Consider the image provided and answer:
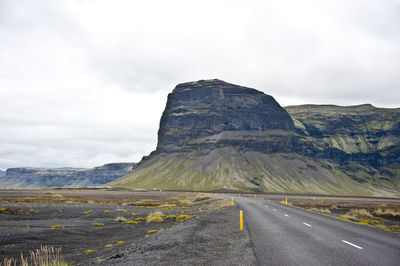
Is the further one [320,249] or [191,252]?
[191,252]

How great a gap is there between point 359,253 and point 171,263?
21.6 ft

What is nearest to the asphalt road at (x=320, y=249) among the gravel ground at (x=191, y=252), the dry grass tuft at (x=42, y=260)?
the gravel ground at (x=191, y=252)

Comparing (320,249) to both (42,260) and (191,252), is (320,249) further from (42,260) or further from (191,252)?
(42,260)

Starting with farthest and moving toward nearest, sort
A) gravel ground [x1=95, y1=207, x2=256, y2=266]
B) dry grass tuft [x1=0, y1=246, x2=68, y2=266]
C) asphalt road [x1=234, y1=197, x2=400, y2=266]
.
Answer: gravel ground [x1=95, y1=207, x2=256, y2=266] < dry grass tuft [x1=0, y1=246, x2=68, y2=266] < asphalt road [x1=234, y1=197, x2=400, y2=266]

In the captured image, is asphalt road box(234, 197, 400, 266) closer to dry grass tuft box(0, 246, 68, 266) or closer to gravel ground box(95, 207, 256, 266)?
gravel ground box(95, 207, 256, 266)

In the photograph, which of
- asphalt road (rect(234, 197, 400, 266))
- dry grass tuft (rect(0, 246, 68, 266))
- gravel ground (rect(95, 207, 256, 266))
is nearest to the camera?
asphalt road (rect(234, 197, 400, 266))

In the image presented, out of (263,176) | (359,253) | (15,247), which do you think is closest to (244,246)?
(359,253)

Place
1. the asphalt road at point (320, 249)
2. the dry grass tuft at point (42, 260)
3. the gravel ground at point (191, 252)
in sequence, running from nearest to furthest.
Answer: the asphalt road at point (320, 249) → the dry grass tuft at point (42, 260) → the gravel ground at point (191, 252)

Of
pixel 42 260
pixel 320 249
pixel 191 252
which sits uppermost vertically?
pixel 320 249

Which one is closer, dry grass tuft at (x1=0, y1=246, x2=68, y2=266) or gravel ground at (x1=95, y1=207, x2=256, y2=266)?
dry grass tuft at (x1=0, y1=246, x2=68, y2=266)

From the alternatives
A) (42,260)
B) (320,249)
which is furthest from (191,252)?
(42,260)

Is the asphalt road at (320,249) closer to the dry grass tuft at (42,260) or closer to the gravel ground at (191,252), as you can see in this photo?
the gravel ground at (191,252)

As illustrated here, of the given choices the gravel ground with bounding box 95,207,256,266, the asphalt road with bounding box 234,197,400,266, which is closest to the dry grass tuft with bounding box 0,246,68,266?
the gravel ground with bounding box 95,207,256,266

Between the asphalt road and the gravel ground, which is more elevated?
the asphalt road
